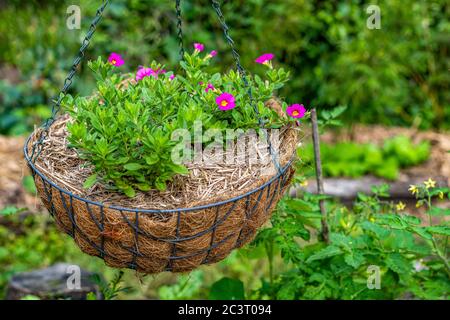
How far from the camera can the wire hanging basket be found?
183 centimetres

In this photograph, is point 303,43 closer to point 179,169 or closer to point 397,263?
point 397,263

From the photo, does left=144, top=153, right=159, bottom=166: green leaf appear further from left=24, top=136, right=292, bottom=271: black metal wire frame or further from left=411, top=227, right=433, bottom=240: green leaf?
left=411, top=227, right=433, bottom=240: green leaf

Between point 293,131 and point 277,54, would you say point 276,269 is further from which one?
point 277,54

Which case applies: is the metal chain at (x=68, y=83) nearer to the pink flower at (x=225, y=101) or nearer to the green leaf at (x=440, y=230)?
the pink flower at (x=225, y=101)

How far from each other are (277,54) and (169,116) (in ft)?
10.1

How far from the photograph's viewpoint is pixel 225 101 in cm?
201

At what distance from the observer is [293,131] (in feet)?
7.04

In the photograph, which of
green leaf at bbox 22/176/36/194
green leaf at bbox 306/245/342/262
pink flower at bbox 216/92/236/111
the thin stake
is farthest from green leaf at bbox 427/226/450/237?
green leaf at bbox 22/176/36/194

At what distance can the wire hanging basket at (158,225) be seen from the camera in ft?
5.99

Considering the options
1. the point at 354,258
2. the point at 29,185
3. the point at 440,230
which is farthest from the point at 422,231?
the point at 29,185

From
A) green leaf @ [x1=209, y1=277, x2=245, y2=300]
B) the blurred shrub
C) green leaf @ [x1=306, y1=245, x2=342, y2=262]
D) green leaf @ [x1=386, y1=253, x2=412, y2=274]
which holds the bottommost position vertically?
green leaf @ [x1=209, y1=277, x2=245, y2=300]

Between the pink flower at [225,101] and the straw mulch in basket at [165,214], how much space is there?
0.50ft

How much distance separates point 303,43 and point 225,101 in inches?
118

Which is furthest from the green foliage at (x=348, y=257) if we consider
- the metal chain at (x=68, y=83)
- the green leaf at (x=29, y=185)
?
the green leaf at (x=29, y=185)
